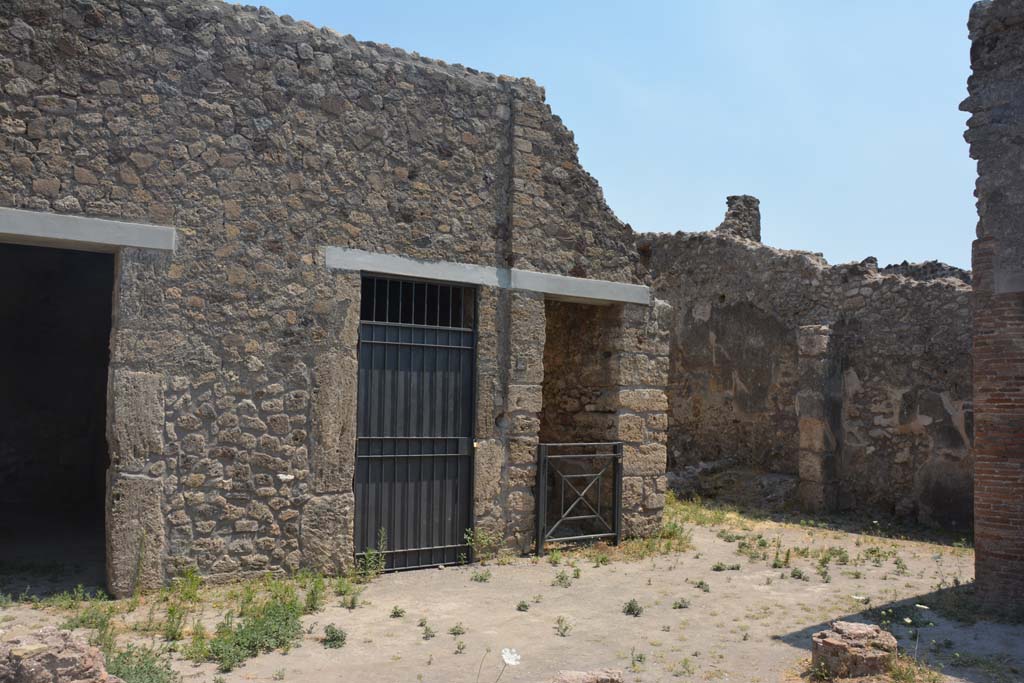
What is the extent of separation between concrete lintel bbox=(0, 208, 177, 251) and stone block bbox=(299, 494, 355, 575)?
2.36 meters

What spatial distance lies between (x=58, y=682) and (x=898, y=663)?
4468mm

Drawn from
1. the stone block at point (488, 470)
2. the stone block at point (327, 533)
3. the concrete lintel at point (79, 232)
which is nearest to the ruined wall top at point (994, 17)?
the stone block at point (488, 470)

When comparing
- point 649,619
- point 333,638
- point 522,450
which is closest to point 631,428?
point 522,450

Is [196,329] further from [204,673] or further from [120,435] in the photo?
[204,673]

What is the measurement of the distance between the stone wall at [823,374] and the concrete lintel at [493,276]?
97cm

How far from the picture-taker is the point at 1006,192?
261 inches

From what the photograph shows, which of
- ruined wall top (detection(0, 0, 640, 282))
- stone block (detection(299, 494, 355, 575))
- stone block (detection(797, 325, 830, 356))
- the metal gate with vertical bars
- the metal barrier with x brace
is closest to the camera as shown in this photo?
ruined wall top (detection(0, 0, 640, 282))

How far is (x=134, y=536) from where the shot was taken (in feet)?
20.9

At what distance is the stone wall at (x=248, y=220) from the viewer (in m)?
6.32

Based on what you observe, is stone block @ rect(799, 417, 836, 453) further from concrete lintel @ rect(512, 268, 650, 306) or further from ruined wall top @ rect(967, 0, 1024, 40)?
ruined wall top @ rect(967, 0, 1024, 40)

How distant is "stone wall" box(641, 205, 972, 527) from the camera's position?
10516 mm

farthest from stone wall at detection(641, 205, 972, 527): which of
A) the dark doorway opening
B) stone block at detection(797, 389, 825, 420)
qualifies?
the dark doorway opening

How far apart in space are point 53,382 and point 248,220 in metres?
5.55

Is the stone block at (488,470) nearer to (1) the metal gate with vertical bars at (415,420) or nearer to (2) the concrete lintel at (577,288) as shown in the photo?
(1) the metal gate with vertical bars at (415,420)
